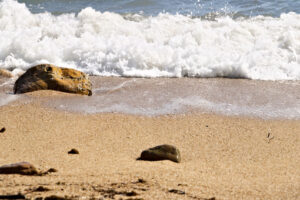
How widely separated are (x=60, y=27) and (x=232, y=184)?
7.17m

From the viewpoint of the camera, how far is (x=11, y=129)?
594cm

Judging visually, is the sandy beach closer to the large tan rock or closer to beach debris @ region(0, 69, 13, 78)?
the large tan rock

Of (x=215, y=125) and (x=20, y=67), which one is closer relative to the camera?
(x=215, y=125)

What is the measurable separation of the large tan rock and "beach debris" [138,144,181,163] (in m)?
2.58

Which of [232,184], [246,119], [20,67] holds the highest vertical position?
[20,67]

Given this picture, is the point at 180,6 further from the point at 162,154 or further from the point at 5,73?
the point at 162,154

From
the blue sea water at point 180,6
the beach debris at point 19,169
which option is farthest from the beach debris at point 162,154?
the blue sea water at point 180,6

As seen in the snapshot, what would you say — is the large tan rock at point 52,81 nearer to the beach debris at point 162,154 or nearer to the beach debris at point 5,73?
the beach debris at point 5,73

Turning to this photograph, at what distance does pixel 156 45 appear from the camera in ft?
30.8

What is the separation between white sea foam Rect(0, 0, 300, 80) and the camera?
8.43 meters

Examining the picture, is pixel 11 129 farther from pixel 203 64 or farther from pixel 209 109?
pixel 203 64

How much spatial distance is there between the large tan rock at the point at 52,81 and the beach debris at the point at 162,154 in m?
2.58

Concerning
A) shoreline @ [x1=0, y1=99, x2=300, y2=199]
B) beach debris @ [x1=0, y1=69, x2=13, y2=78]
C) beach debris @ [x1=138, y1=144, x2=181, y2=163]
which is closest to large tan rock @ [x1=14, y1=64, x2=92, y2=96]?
shoreline @ [x1=0, y1=99, x2=300, y2=199]

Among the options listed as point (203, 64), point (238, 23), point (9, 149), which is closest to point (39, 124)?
point (9, 149)
